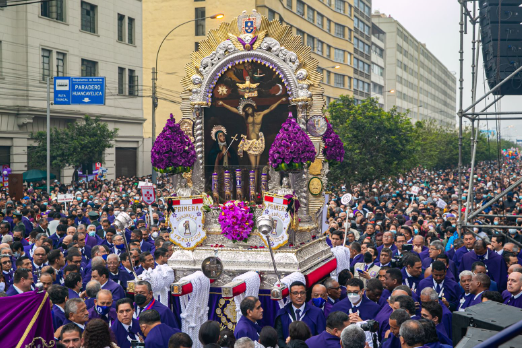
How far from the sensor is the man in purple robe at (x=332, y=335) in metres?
6.68

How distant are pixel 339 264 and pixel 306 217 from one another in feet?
3.95

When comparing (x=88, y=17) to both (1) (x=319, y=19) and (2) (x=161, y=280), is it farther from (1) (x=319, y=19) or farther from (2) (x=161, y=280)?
(2) (x=161, y=280)

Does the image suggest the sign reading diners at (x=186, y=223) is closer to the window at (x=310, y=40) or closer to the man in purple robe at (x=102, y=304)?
the man in purple robe at (x=102, y=304)

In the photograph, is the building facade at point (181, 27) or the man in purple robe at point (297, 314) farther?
the building facade at point (181, 27)

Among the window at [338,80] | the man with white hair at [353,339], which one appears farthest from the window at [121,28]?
the man with white hair at [353,339]

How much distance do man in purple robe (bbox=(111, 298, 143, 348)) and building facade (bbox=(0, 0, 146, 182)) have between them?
28245 mm

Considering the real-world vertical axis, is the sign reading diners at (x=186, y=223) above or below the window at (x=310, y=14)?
below

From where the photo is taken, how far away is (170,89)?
49.0 meters

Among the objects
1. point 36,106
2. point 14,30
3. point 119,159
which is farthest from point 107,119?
point 14,30

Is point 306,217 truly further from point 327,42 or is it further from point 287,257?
point 327,42

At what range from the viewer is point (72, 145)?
3269cm

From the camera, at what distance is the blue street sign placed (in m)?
26.1

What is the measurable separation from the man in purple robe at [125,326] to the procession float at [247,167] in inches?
85.4

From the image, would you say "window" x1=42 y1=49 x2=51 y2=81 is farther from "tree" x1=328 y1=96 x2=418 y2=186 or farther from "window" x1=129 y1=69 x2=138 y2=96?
"tree" x1=328 y1=96 x2=418 y2=186
